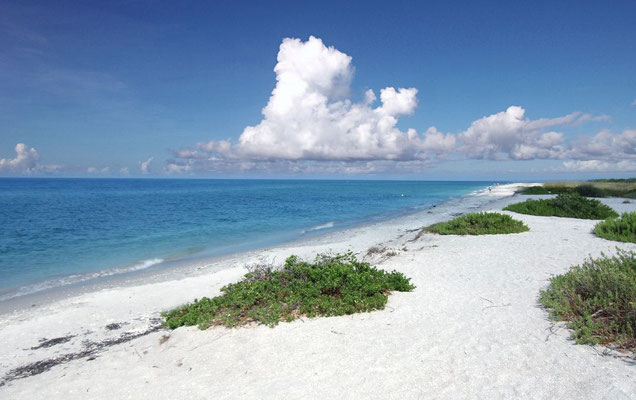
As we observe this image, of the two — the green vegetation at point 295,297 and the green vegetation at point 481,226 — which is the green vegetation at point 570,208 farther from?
the green vegetation at point 295,297

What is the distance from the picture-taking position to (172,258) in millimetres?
17812

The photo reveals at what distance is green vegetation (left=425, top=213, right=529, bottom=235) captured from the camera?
16141mm

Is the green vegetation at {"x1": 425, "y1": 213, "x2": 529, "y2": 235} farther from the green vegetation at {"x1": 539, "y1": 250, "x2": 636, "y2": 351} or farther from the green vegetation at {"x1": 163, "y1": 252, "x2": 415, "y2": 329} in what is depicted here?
the green vegetation at {"x1": 163, "y1": 252, "x2": 415, "y2": 329}

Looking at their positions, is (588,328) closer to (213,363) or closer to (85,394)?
(213,363)

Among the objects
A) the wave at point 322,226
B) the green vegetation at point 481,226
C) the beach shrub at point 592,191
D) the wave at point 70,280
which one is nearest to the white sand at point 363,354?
the wave at point 70,280

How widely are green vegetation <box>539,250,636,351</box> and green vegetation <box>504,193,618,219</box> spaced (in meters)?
15.5

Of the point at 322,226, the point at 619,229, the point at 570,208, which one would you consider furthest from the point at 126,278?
the point at 570,208

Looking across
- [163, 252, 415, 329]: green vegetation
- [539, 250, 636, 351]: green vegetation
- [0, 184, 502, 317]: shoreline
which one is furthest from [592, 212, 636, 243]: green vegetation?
[0, 184, 502, 317]: shoreline

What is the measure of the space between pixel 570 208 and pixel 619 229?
7.52m

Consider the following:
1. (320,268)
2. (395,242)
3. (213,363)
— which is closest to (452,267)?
(320,268)

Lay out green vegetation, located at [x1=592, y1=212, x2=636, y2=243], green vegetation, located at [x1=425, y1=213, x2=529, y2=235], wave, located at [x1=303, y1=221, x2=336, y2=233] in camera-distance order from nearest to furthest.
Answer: green vegetation, located at [x1=592, y1=212, x2=636, y2=243] → green vegetation, located at [x1=425, y1=213, x2=529, y2=235] → wave, located at [x1=303, y1=221, x2=336, y2=233]

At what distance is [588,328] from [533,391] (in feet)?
6.63

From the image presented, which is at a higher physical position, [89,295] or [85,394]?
[85,394]

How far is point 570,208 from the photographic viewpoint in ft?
69.8
